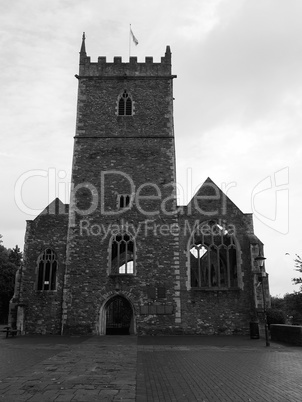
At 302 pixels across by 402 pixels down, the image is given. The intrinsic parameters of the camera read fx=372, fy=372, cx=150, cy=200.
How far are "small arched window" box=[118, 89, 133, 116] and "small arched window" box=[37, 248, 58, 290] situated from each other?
1073cm

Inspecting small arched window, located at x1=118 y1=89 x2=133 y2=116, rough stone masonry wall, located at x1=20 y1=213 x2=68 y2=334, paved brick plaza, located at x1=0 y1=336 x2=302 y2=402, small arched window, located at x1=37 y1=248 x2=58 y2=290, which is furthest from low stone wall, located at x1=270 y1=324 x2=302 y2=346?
small arched window, located at x1=118 y1=89 x2=133 y2=116

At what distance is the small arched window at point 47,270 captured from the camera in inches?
922

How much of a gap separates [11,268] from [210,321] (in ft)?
103

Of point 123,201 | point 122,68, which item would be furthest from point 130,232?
point 122,68

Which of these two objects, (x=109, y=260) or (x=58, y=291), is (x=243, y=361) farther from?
(x=58, y=291)

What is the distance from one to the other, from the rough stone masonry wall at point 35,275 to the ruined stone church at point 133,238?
61 mm

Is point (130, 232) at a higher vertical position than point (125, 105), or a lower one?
lower

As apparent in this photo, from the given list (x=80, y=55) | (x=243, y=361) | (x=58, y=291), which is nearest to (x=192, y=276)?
(x=58, y=291)

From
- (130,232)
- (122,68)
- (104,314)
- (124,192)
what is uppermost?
(122,68)

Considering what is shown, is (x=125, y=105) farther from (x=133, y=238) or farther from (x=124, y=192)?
(x=133, y=238)

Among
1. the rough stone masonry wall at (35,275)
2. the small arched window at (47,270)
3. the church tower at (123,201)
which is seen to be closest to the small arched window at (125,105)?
the church tower at (123,201)

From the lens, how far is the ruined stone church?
859 inches

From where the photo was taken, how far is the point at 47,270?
78.2 ft

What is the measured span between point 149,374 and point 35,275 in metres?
15.4
